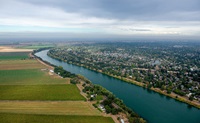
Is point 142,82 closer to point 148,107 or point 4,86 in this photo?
point 148,107

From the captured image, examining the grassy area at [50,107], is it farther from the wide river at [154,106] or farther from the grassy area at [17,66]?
the grassy area at [17,66]

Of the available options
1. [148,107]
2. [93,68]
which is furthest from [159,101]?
[93,68]

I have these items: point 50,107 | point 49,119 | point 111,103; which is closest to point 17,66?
point 50,107

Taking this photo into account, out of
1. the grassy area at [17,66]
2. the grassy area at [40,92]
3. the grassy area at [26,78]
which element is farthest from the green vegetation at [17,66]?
the grassy area at [40,92]

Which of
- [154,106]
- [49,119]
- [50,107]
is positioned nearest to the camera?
[49,119]

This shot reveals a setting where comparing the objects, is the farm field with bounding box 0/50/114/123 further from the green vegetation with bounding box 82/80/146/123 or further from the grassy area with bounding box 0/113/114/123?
the green vegetation with bounding box 82/80/146/123

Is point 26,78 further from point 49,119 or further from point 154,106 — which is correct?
point 154,106
